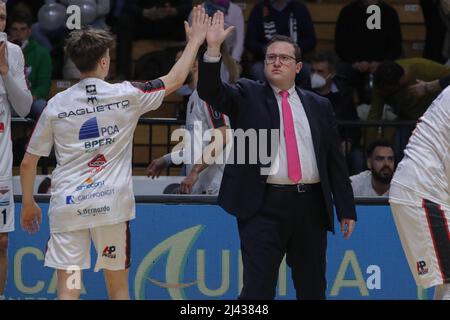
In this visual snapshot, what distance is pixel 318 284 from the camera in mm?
7496

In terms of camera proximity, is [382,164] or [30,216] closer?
[30,216]

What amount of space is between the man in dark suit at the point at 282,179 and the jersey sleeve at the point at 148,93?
0.85ft

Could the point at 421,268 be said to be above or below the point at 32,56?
below

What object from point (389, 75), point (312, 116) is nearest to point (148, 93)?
point (312, 116)

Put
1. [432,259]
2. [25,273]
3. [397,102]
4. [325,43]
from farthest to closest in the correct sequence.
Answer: [325,43] < [397,102] < [25,273] < [432,259]

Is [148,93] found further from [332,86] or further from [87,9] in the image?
[87,9]

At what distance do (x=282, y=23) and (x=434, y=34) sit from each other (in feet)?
6.42

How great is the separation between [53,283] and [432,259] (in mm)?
3499

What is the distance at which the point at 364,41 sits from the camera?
12141 millimetres

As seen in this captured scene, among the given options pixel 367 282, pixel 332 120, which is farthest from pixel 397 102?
pixel 332 120

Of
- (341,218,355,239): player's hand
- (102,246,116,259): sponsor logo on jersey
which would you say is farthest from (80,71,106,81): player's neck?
(341,218,355,239): player's hand

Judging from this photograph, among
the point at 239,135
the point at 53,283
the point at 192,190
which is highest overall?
the point at 239,135

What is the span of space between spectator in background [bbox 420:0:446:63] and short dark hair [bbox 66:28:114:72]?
21.6 feet

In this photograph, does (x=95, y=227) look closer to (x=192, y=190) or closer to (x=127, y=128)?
(x=127, y=128)
